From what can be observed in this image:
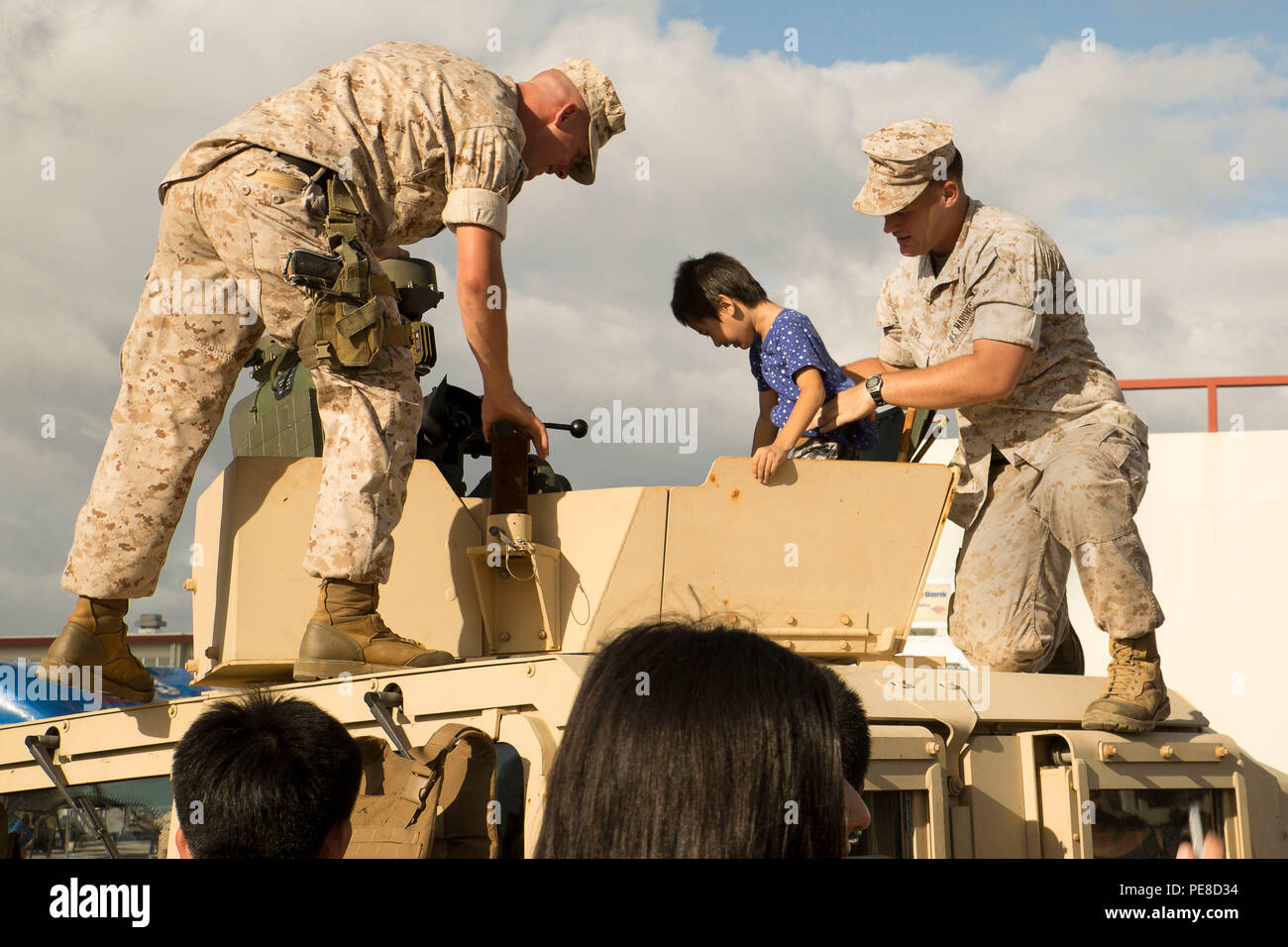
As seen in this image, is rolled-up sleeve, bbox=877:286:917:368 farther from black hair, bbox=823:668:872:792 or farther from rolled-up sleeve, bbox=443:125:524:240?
black hair, bbox=823:668:872:792

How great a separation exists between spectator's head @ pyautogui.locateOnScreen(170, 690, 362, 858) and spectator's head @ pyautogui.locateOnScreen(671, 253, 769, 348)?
2467 millimetres

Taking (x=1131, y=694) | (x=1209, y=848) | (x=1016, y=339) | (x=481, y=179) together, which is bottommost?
(x=1209, y=848)

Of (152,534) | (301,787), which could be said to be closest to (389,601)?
(152,534)

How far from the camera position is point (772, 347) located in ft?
13.9

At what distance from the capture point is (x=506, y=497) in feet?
12.2

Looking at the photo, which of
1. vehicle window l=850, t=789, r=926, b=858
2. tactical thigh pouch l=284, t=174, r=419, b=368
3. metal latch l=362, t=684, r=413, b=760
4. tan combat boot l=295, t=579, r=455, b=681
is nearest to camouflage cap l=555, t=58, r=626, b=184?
tactical thigh pouch l=284, t=174, r=419, b=368

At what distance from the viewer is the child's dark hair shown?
4359mm

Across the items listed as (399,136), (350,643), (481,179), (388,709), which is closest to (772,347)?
(481,179)

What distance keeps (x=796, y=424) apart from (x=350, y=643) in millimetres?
1338

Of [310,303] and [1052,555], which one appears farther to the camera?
[1052,555]

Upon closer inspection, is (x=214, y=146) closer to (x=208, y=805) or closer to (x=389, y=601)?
(x=389, y=601)

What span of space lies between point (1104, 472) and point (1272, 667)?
759 cm

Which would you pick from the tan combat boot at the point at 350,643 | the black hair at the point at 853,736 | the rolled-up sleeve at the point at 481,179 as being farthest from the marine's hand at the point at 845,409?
the black hair at the point at 853,736

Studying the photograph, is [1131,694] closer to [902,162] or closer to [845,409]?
[845,409]
